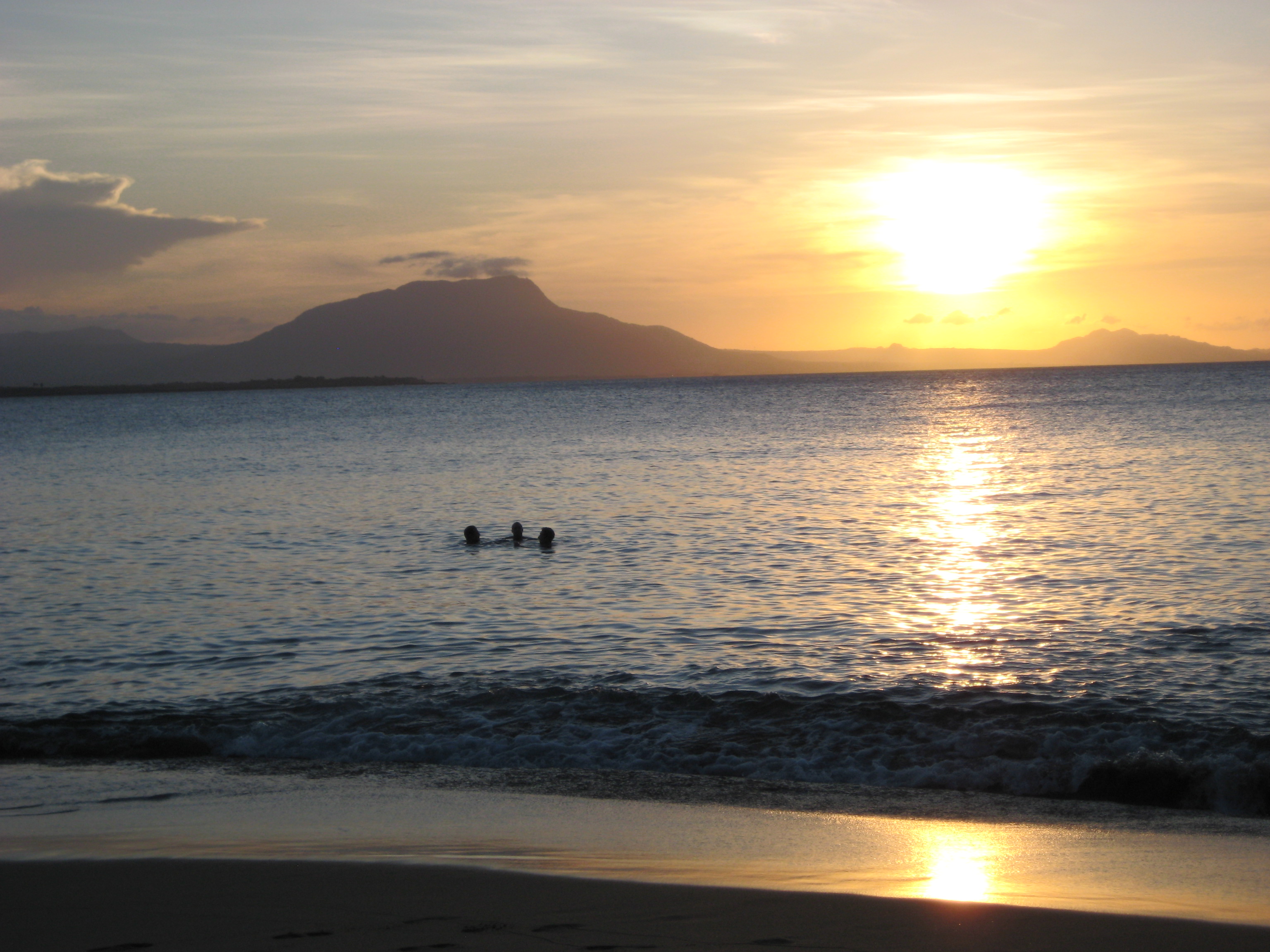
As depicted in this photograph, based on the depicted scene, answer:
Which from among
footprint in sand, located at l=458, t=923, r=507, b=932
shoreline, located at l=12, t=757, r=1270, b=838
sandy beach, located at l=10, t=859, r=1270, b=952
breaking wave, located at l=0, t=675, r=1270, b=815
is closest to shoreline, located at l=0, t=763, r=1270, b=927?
shoreline, located at l=12, t=757, r=1270, b=838

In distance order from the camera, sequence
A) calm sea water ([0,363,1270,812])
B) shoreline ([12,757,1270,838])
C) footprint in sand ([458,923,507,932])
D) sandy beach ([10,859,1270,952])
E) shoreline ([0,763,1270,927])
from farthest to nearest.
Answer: calm sea water ([0,363,1270,812]) → shoreline ([12,757,1270,838]) → shoreline ([0,763,1270,927]) → footprint in sand ([458,923,507,932]) → sandy beach ([10,859,1270,952])

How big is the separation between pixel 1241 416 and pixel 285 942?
74.3 m

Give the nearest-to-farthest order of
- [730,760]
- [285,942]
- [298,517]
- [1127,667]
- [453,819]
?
1. [285,942]
2. [453,819]
3. [730,760]
4. [1127,667]
5. [298,517]

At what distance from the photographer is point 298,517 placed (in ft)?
92.9

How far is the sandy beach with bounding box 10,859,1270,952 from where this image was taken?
5.05m

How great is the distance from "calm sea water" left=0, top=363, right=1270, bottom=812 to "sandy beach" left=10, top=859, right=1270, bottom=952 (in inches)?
139

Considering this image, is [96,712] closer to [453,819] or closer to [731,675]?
[453,819]

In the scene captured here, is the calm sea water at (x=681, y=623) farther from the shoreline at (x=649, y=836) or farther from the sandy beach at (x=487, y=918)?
the sandy beach at (x=487, y=918)

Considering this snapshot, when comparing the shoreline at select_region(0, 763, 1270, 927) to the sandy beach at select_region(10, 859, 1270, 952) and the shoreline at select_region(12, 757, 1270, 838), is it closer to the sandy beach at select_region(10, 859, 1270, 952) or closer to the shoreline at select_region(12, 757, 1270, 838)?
the shoreline at select_region(12, 757, 1270, 838)

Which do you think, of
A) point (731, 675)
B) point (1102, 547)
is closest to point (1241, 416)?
point (1102, 547)

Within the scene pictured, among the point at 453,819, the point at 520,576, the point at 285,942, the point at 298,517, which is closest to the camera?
the point at 285,942

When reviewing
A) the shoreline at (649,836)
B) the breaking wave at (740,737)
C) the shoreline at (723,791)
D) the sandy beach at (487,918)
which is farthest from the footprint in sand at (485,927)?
the breaking wave at (740,737)

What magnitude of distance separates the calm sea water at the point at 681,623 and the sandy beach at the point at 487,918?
3524mm

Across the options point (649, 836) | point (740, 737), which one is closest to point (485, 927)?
point (649, 836)
